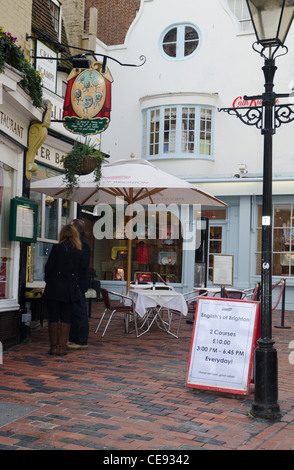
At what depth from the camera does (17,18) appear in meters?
Result: 8.38

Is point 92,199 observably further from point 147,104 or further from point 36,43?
point 147,104

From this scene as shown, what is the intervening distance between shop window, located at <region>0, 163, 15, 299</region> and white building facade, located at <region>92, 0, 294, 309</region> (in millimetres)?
8981

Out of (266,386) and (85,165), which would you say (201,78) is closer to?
(85,165)

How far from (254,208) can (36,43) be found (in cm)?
909

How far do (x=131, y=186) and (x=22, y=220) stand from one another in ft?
5.76

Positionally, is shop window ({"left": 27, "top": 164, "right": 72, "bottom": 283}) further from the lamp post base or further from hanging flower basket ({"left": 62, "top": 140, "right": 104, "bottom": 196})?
the lamp post base

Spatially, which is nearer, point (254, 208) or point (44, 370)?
point (44, 370)

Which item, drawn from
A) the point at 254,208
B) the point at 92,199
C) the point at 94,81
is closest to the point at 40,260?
the point at 92,199

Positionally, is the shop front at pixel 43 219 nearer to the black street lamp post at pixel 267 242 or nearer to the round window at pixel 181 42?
the black street lamp post at pixel 267 242

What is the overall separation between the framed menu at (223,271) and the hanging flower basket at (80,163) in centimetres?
328

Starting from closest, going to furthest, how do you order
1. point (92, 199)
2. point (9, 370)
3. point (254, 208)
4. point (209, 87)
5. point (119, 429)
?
1. point (119, 429)
2. point (9, 370)
3. point (92, 199)
4. point (254, 208)
5. point (209, 87)

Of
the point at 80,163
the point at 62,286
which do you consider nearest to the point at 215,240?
the point at 80,163

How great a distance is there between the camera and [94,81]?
8891mm

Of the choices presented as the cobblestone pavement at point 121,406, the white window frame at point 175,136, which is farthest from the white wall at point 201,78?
the cobblestone pavement at point 121,406
